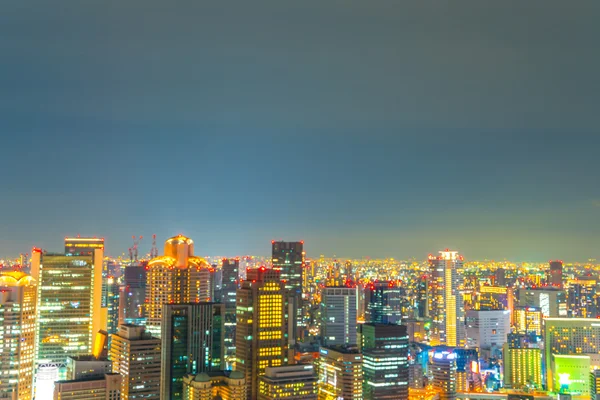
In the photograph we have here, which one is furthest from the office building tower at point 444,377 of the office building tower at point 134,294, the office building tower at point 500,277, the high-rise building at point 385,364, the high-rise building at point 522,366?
the office building tower at point 500,277

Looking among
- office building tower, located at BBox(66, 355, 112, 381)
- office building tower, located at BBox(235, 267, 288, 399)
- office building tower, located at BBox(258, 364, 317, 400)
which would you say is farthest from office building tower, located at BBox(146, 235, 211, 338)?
office building tower, located at BBox(258, 364, 317, 400)

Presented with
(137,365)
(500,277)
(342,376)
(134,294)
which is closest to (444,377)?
(342,376)

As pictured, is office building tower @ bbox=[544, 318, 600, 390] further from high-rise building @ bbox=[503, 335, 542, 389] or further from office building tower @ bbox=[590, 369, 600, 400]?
office building tower @ bbox=[590, 369, 600, 400]

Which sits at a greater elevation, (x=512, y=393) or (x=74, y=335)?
(x=74, y=335)

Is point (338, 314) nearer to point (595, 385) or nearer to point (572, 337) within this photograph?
point (572, 337)

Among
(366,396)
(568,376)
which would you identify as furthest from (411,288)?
(366,396)

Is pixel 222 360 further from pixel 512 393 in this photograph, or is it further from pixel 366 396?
pixel 512 393

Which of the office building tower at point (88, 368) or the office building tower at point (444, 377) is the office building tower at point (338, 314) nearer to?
the office building tower at point (444, 377)

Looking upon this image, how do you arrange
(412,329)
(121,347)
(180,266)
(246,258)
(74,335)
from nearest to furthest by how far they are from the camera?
(121,347), (74,335), (180,266), (246,258), (412,329)
